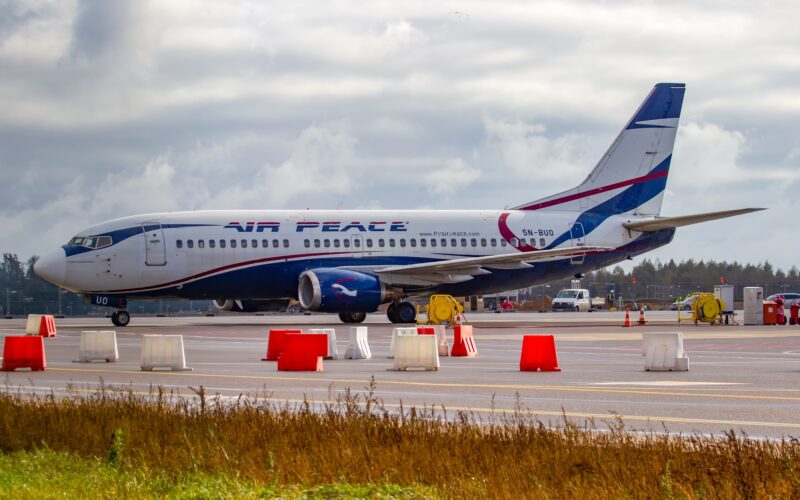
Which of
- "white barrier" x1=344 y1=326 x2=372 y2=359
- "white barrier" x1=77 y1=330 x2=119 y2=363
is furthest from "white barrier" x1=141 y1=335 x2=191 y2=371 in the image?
"white barrier" x1=344 y1=326 x2=372 y2=359

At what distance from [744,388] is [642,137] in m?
35.9

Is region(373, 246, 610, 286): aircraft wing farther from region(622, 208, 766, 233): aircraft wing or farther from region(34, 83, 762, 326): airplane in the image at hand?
region(622, 208, 766, 233): aircraft wing

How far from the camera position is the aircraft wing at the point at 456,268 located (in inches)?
1978

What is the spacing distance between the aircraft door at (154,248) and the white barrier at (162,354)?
23467 mm

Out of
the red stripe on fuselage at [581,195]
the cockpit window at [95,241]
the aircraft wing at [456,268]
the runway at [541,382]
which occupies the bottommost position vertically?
the runway at [541,382]

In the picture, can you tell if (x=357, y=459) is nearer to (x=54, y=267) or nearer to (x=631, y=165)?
(x=54, y=267)

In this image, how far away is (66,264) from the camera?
1914 inches

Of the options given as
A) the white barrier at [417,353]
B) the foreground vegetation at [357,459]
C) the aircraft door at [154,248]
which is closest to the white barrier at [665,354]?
the white barrier at [417,353]

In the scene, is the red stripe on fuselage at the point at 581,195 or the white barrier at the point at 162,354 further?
the red stripe on fuselage at the point at 581,195

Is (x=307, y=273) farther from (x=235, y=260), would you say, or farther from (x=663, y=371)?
(x=663, y=371)

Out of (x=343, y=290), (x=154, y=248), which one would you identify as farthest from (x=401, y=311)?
(x=154, y=248)

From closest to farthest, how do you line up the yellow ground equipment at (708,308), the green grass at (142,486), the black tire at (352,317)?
the green grass at (142,486), the black tire at (352,317), the yellow ground equipment at (708,308)

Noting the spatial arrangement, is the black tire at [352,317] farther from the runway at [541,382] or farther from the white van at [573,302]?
the white van at [573,302]

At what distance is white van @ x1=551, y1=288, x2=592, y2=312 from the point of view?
92812 mm
